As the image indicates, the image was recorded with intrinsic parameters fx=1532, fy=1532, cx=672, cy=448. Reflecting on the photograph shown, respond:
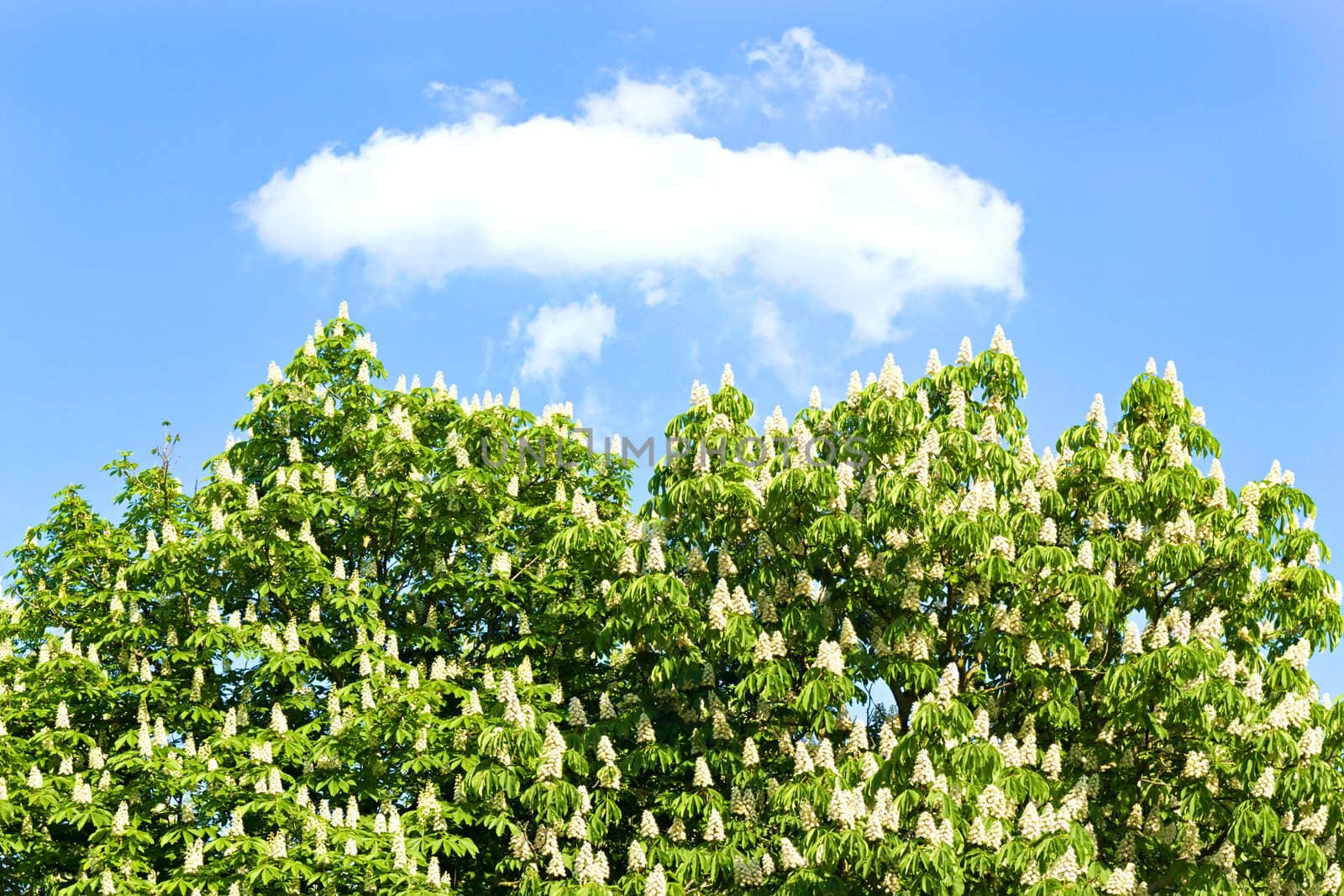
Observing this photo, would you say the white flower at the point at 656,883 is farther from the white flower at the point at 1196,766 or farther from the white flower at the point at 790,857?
the white flower at the point at 1196,766

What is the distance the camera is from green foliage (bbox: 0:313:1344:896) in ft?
53.2

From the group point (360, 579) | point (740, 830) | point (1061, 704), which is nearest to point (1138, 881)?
point (1061, 704)

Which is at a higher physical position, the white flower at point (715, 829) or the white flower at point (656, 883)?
the white flower at point (715, 829)

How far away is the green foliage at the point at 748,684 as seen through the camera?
1622 centimetres

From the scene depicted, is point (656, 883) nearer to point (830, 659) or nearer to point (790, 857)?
point (790, 857)

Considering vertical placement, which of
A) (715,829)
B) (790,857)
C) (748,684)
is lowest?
(790,857)

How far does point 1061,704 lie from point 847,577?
2.78 meters

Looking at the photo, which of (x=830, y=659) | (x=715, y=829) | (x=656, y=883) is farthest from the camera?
(x=715, y=829)

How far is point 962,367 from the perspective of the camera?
60.5ft

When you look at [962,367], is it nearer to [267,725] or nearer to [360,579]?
[360,579]

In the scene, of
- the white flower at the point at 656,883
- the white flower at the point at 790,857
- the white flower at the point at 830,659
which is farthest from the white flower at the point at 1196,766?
the white flower at the point at 656,883

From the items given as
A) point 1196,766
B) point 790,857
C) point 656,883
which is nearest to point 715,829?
point 656,883

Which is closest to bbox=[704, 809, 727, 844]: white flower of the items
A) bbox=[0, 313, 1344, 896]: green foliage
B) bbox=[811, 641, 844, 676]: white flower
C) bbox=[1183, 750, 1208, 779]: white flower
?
bbox=[0, 313, 1344, 896]: green foliage

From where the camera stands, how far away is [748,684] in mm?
16953
